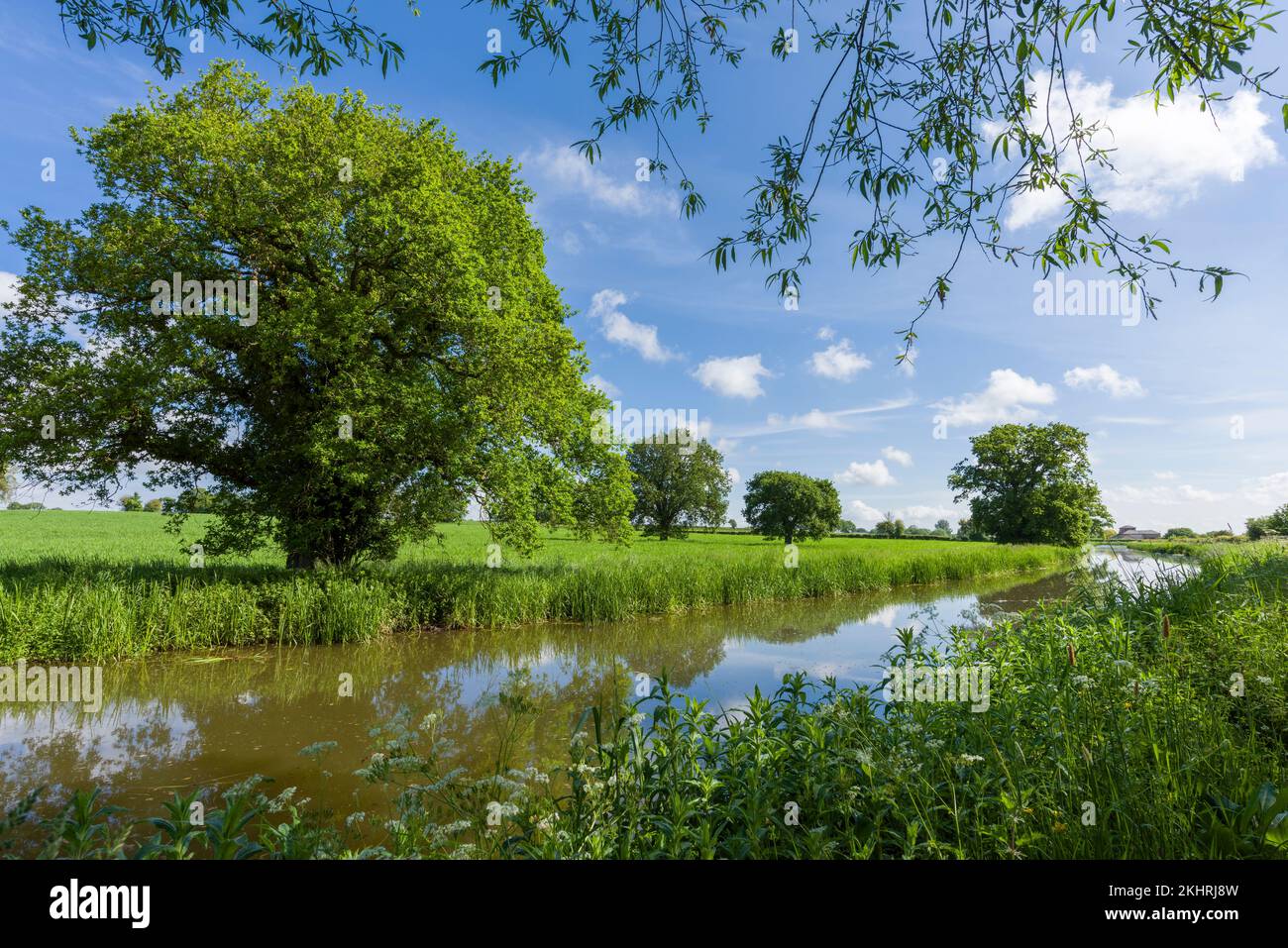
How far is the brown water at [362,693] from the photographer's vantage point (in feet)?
19.8

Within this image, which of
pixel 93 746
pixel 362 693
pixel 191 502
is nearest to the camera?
pixel 93 746

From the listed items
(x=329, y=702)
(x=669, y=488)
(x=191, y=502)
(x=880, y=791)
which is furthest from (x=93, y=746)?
(x=669, y=488)

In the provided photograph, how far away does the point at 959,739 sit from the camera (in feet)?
11.9

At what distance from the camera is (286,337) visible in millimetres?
13398

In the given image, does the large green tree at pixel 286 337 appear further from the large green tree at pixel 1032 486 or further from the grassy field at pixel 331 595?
the large green tree at pixel 1032 486

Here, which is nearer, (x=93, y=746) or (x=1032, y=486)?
(x=93, y=746)

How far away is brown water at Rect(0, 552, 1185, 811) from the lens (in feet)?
19.8

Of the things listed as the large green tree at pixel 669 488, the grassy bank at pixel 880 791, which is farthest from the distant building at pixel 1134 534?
the large green tree at pixel 669 488

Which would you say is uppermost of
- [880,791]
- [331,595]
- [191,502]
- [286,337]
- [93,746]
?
[286,337]

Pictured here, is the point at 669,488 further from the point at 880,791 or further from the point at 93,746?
the point at 880,791

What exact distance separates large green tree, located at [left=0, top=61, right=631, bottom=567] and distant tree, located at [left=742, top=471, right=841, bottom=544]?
36.0 metres

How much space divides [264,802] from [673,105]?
209 inches

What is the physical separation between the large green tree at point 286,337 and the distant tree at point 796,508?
36.0 metres

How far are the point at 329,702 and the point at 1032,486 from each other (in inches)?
2067
